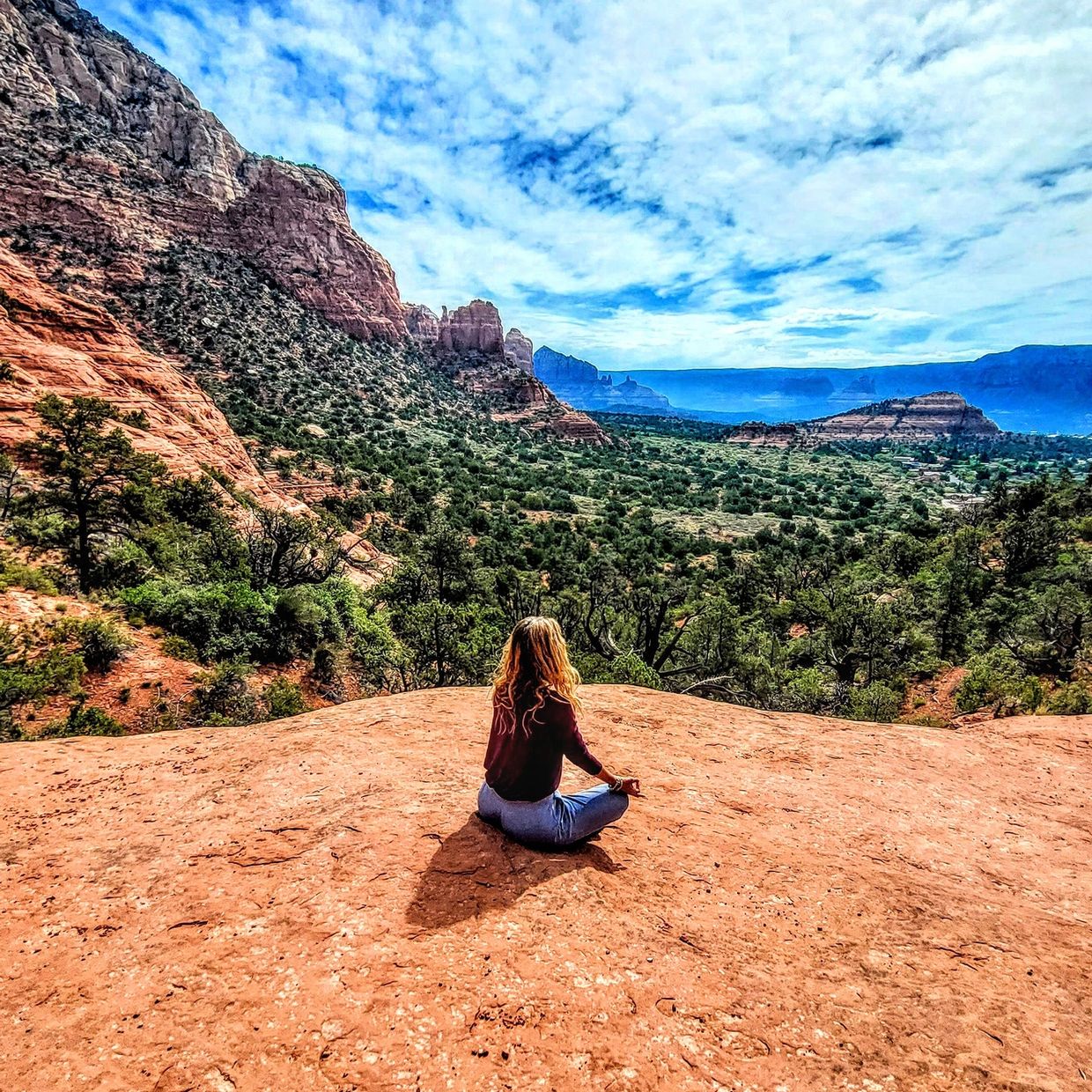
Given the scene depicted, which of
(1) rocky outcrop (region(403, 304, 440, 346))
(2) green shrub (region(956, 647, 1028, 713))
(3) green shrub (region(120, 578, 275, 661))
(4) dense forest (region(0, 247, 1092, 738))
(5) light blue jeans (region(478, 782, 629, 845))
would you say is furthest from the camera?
(1) rocky outcrop (region(403, 304, 440, 346))

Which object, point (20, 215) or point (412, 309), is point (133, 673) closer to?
point (20, 215)

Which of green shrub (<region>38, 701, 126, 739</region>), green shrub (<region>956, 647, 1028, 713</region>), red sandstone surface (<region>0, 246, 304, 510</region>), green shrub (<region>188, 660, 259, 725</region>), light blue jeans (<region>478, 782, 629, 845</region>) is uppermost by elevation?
red sandstone surface (<region>0, 246, 304, 510</region>)

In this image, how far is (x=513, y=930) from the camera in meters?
3.01

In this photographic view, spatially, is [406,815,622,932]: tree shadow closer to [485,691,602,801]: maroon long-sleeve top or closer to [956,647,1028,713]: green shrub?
[485,691,602,801]: maroon long-sleeve top

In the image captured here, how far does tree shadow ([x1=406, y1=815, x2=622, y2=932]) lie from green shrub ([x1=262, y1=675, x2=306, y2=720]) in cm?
682

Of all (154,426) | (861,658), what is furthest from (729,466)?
(154,426)

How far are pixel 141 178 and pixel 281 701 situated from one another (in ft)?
255

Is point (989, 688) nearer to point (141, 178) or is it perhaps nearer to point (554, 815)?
point (554, 815)

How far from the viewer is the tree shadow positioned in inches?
123

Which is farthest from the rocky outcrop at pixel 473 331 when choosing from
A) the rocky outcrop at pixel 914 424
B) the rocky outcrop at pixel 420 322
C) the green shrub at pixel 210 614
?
the green shrub at pixel 210 614

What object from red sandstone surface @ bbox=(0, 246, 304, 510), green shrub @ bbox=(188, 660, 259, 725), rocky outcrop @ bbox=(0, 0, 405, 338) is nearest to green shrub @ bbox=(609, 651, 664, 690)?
green shrub @ bbox=(188, 660, 259, 725)

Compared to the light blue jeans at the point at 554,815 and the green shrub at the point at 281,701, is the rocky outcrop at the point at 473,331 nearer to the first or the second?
the green shrub at the point at 281,701

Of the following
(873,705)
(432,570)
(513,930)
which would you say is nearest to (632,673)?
(873,705)

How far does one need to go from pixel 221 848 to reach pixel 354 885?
1.20m
